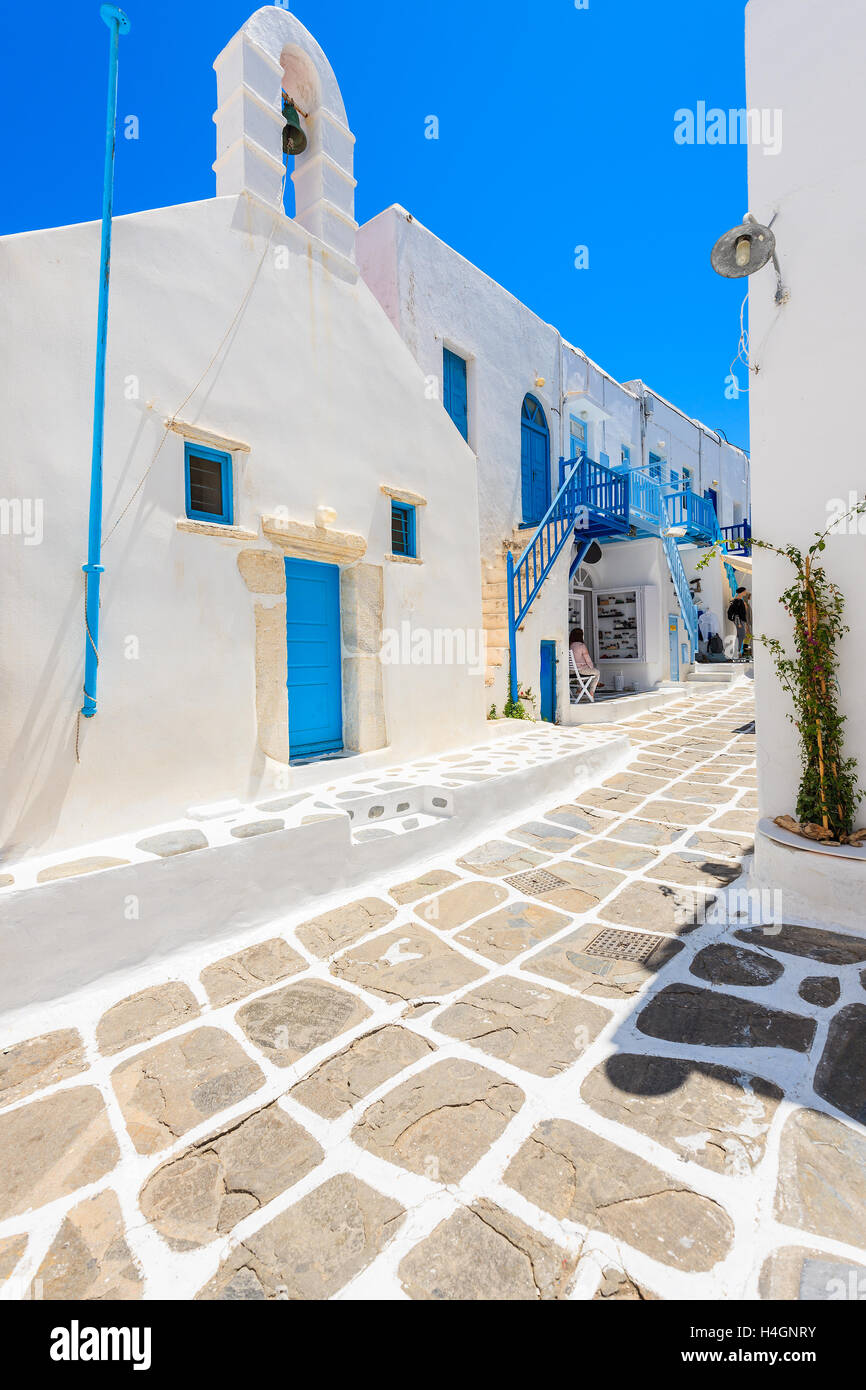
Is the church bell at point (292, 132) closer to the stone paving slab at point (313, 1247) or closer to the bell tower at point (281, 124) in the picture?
the bell tower at point (281, 124)

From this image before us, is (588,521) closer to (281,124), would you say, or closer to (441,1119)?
(281,124)

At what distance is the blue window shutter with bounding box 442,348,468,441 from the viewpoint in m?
9.60

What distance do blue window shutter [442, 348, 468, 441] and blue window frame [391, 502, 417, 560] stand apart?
356 centimetres

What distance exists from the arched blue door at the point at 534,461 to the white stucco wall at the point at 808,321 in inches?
288

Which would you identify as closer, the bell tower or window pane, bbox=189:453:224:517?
window pane, bbox=189:453:224:517

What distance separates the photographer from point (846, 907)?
352 cm

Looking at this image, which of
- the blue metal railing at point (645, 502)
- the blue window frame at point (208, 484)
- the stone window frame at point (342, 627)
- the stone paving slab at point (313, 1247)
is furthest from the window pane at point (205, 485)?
the blue metal railing at point (645, 502)

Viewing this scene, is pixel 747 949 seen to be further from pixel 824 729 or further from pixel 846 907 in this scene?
pixel 824 729

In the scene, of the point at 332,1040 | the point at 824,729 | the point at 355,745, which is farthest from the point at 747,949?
the point at 355,745

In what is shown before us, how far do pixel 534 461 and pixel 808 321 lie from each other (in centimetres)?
831

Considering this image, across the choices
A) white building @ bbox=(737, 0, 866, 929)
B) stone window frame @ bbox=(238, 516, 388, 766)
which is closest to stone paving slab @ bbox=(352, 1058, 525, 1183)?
white building @ bbox=(737, 0, 866, 929)

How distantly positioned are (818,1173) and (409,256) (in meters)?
10.5

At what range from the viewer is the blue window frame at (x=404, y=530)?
684cm

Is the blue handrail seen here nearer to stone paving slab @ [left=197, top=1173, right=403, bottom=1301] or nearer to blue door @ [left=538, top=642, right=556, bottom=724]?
blue door @ [left=538, top=642, right=556, bottom=724]
